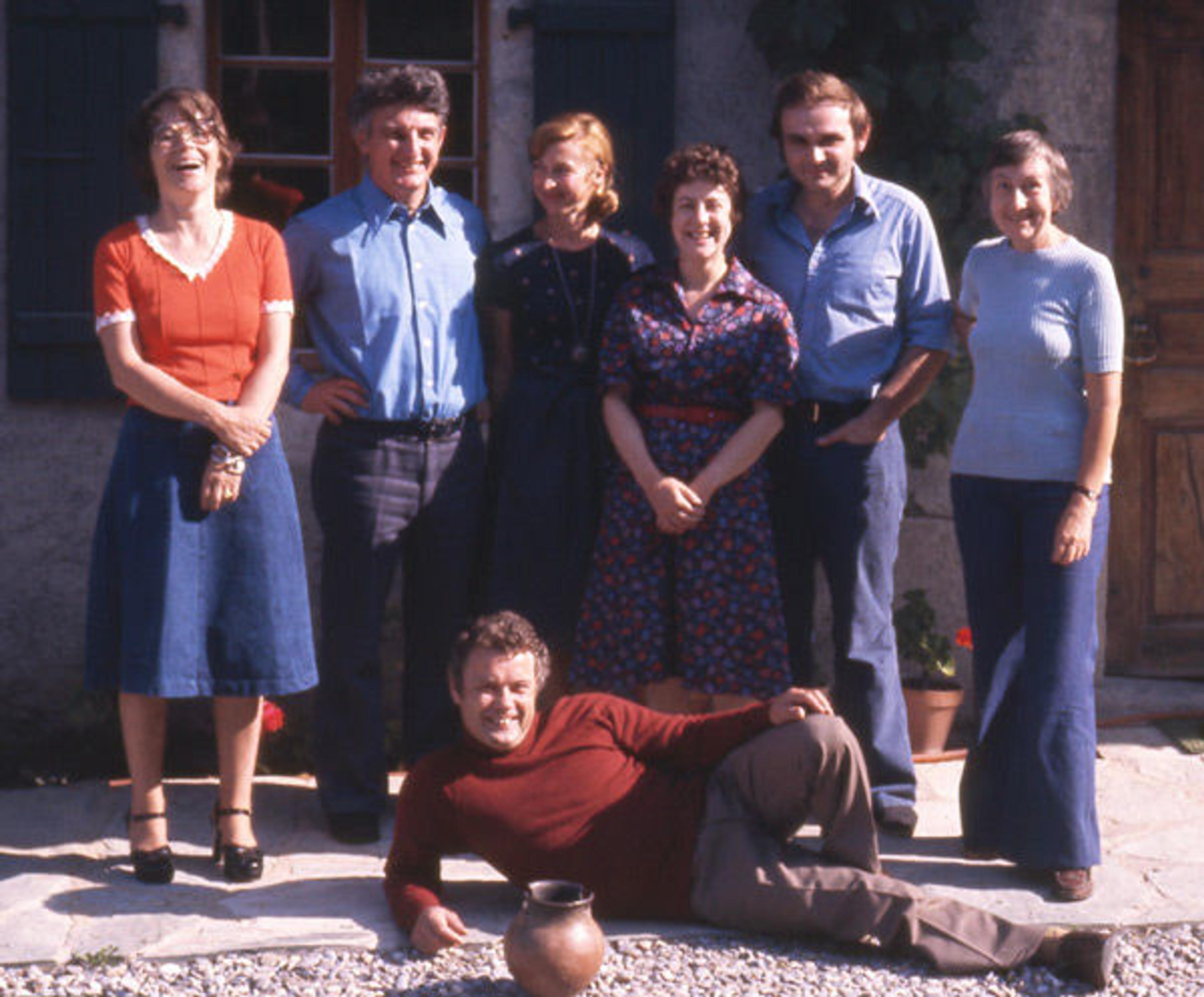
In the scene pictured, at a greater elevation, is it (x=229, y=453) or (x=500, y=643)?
(x=229, y=453)

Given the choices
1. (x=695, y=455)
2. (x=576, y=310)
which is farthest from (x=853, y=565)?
(x=576, y=310)

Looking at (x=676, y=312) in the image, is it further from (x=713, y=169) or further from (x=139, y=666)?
(x=139, y=666)

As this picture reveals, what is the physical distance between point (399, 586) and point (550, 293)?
1583mm

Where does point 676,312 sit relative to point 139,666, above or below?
above

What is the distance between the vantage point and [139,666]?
13.9 ft

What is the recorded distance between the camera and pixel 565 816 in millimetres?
4020

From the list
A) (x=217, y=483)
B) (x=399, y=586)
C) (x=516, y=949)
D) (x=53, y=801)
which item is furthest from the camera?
(x=399, y=586)

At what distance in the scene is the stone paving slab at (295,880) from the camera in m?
4.04

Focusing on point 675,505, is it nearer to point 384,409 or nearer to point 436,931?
point 384,409

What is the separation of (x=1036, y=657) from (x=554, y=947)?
Result: 1446 millimetres

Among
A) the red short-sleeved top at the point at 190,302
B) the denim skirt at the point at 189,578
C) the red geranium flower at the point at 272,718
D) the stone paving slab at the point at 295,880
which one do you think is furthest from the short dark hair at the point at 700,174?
the red geranium flower at the point at 272,718

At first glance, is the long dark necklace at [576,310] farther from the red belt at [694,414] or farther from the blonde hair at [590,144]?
the red belt at [694,414]

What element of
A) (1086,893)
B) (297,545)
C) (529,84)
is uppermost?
(529,84)

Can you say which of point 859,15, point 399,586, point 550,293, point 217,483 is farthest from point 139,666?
point 859,15
